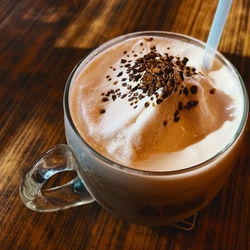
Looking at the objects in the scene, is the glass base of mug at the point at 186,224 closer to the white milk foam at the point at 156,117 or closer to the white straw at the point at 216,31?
the white milk foam at the point at 156,117

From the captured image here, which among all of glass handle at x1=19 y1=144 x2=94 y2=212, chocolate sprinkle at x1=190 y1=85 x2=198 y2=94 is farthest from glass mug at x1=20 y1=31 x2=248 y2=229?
chocolate sprinkle at x1=190 y1=85 x2=198 y2=94

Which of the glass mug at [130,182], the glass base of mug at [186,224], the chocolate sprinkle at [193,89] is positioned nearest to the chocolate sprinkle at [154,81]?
the chocolate sprinkle at [193,89]

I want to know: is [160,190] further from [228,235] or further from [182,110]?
[228,235]

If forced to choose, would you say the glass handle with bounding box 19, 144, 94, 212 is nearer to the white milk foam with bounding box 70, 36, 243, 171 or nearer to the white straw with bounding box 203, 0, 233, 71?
the white milk foam with bounding box 70, 36, 243, 171

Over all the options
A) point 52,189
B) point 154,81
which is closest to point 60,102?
point 52,189

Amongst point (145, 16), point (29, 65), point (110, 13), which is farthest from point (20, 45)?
point (145, 16)
